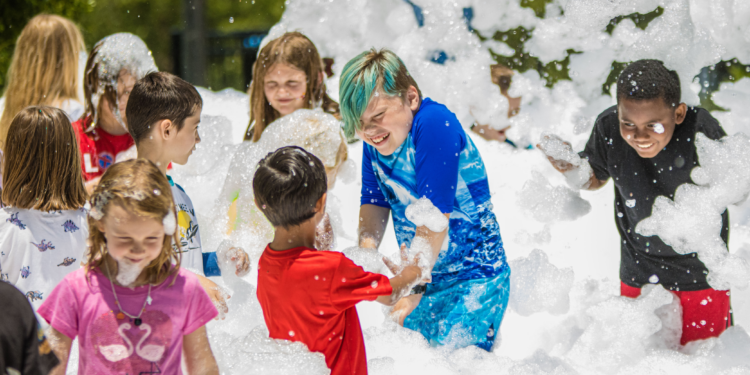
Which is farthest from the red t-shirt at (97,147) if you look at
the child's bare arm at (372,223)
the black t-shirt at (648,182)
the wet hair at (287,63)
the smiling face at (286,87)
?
the black t-shirt at (648,182)

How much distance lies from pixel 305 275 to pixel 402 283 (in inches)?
12.4

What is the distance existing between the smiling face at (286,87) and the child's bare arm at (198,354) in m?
1.73

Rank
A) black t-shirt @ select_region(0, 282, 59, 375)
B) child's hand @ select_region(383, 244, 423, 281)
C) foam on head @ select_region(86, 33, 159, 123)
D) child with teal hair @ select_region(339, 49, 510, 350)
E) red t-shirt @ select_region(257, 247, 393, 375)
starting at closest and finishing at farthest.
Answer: black t-shirt @ select_region(0, 282, 59, 375)
red t-shirt @ select_region(257, 247, 393, 375)
child's hand @ select_region(383, 244, 423, 281)
child with teal hair @ select_region(339, 49, 510, 350)
foam on head @ select_region(86, 33, 159, 123)

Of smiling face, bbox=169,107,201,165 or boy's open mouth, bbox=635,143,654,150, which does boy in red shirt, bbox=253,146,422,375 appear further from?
boy's open mouth, bbox=635,143,654,150

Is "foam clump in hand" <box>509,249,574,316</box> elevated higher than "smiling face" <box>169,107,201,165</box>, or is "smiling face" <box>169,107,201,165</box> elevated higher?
"smiling face" <box>169,107,201,165</box>

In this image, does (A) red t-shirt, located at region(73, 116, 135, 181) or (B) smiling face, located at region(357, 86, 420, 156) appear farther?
(A) red t-shirt, located at region(73, 116, 135, 181)

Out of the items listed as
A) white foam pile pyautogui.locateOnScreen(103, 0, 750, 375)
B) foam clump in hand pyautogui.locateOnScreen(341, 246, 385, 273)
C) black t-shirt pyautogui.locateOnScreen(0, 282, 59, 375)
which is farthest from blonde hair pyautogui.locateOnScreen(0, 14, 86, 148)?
black t-shirt pyautogui.locateOnScreen(0, 282, 59, 375)

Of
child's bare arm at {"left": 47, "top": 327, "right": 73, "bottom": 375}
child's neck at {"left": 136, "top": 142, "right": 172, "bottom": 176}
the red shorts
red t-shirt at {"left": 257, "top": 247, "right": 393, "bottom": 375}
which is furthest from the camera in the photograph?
the red shorts

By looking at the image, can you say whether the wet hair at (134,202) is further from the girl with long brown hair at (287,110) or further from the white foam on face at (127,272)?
the girl with long brown hair at (287,110)

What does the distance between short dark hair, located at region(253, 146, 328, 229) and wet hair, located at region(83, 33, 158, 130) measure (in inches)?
64.7

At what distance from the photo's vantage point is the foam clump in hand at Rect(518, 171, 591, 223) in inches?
125

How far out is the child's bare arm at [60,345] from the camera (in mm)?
1656

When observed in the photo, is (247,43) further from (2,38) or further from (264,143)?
(264,143)

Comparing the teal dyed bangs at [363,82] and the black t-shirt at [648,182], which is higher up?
the teal dyed bangs at [363,82]
